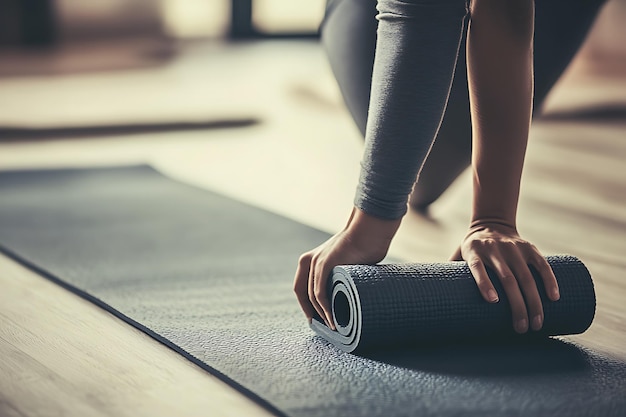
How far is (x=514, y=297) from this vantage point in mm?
1304

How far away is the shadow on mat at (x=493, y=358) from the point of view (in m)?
1.27

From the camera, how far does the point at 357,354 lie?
1.32 m

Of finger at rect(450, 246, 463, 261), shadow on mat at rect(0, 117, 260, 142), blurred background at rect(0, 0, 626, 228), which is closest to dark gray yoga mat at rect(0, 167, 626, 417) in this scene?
finger at rect(450, 246, 463, 261)

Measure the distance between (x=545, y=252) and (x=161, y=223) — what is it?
0.76 metres

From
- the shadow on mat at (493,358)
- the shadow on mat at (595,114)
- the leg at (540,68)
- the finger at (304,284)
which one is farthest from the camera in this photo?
the shadow on mat at (595,114)

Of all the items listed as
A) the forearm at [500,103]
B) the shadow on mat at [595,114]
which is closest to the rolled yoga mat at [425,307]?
the forearm at [500,103]

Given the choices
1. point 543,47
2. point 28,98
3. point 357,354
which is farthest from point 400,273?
point 28,98

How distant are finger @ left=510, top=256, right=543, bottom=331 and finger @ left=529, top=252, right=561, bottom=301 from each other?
0.02 metres

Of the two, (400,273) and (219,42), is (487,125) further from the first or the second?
(219,42)

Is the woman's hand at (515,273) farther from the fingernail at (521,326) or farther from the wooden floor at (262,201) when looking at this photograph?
the wooden floor at (262,201)

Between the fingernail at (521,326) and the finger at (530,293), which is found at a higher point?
the finger at (530,293)

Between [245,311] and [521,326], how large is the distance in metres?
0.42

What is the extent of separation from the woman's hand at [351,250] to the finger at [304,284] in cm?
2

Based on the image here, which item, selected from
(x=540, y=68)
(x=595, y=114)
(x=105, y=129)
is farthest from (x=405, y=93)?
(x=595, y=114)
